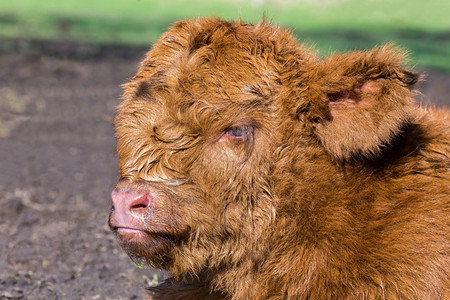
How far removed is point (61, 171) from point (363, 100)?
6.02 m

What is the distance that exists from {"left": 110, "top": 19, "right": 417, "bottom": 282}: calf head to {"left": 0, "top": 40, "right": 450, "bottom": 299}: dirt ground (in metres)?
1.14

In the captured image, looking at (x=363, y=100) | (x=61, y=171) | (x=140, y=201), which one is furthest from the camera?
(x=61, y=171)

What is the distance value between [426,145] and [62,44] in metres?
13.2

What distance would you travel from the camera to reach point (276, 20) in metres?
20.5

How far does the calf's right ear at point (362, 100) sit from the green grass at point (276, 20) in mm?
10670

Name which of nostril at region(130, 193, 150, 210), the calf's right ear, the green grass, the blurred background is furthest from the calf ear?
the green grass

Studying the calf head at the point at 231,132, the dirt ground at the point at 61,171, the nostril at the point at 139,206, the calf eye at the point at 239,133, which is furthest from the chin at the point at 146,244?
the dirt ground at the point at 61,171

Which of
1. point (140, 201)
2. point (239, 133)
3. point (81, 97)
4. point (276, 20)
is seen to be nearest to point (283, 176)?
point (239, 133)

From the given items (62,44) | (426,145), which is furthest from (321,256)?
(62,44)

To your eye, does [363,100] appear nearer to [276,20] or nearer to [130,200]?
[130,200]

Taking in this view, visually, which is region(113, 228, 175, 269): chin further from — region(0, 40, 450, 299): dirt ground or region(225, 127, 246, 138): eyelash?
region(0, 40, 450, 299): dirt ground

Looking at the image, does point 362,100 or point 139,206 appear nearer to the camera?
point 139,206

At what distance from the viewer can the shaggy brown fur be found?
11.2 ft

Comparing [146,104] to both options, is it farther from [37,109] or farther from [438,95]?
[438,95]
